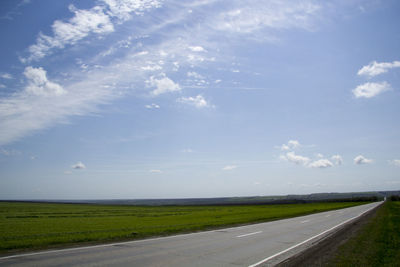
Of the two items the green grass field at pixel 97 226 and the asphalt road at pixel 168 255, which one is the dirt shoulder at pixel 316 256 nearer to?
the asphalt road at pixel 168 255

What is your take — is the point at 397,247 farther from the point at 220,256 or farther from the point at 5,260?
the point at 5,260

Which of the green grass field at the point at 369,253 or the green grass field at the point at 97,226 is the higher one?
the green grass field at the point at 369,253

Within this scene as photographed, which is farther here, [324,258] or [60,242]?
[60,242]

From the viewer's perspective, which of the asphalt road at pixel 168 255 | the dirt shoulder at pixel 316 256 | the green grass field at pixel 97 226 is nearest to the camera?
the asphalt road at pixel 168 255

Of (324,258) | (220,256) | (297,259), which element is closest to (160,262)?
(220,256)

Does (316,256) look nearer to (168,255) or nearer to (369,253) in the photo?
(369,253)

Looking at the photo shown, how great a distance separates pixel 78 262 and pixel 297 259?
7.41m

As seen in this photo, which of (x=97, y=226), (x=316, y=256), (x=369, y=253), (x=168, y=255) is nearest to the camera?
(x=168, y=255)

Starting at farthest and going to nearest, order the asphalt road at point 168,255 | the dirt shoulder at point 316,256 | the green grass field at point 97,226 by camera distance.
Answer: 1. the green grass field at point 97,226
2. the dirt shoulder at point 316,256
3. the asphalt road at point 168,255

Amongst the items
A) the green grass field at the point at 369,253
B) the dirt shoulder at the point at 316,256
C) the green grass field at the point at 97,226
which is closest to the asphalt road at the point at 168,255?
the dirt shoulder at the point at 316,256

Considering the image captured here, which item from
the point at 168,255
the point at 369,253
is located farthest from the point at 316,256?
the point at 168,255

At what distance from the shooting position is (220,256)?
10070 mm

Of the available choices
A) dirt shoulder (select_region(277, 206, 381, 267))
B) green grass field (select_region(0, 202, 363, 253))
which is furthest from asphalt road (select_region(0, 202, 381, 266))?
green grass field (select_region(0, 202, 363, 253))

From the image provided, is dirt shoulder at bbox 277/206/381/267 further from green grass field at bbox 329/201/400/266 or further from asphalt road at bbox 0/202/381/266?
asphalt road at bbox 0/202/381/266
